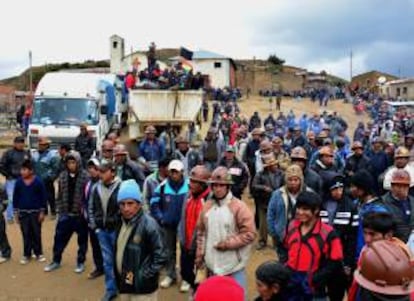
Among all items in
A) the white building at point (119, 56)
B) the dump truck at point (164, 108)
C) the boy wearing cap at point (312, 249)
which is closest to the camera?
the boy wearing cap at point (312, 249)

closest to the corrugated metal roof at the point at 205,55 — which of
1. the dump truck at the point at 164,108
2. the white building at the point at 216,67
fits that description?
the white building at the point at 216,67

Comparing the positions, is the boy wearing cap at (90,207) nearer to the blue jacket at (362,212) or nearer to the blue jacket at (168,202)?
the blue jacket at (168,202)

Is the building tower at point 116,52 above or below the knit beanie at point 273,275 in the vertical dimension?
above

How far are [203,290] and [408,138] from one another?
970 centimetres

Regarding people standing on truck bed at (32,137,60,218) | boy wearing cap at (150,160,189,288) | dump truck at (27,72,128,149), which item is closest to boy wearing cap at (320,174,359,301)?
boy wearing cap at (150,160,189,288)

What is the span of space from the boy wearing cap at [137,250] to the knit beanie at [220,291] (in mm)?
2535

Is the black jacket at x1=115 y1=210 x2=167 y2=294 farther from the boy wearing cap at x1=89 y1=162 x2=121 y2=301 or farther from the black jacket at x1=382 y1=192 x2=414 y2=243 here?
the black jacket at x1=382 y1=192 x2=414 y2=243

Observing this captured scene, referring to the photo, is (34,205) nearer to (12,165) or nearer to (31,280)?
(31,280)

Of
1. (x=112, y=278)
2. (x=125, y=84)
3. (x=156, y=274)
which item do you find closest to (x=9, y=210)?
(x=112, y=278)

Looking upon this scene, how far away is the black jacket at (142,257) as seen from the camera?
482cm

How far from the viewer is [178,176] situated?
6.80 meters

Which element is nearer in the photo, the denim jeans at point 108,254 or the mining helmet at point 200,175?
the mining helmet at point 200,175

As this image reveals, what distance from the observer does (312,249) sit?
14.3ft

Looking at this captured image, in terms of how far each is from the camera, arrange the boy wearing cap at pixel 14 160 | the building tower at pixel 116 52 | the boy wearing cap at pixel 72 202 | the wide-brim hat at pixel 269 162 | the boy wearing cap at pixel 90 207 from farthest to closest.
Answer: the building tower at pixel 116 52, the boy wearing cap at pixel 14 160, the wide-brim hat at pixel 269 162, the boy wearing cap at pixel 72 202, the boy wearing cap at pixel 90 207
